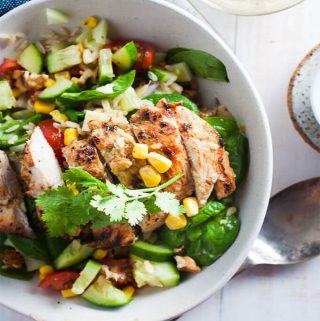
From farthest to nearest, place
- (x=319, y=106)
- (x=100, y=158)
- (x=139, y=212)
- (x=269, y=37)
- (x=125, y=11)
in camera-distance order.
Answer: (x=269, y=37)
(x=319, y=106)
(x=125, y=11)
(x=100, y=158)
(x=139, y=212)

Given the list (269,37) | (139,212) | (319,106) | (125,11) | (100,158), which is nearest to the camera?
(139,212)

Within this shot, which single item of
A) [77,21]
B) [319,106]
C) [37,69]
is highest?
[77,21]

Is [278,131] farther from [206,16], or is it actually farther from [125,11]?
[125,11]

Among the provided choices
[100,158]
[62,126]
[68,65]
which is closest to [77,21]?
[68,65]

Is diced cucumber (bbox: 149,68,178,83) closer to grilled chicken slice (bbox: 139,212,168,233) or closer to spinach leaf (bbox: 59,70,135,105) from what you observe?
spinach leaf (bbox: 59,70,135,105)

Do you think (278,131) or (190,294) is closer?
(190,294)

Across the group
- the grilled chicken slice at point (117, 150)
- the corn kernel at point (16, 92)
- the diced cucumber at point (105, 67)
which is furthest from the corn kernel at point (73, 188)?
the corn kernel at point (16, 92)
